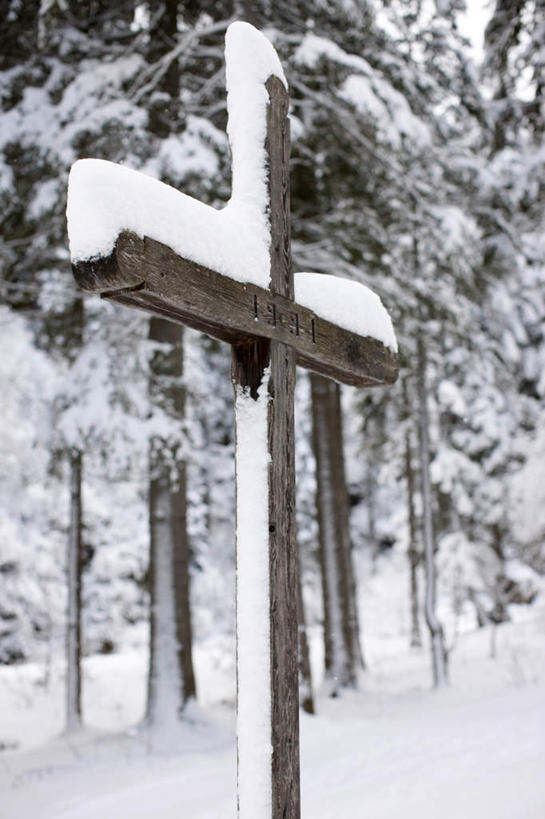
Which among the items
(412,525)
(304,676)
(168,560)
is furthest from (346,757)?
(412,525)

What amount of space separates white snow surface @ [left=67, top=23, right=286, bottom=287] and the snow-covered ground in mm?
3711

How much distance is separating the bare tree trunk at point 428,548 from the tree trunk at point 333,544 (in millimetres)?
1186

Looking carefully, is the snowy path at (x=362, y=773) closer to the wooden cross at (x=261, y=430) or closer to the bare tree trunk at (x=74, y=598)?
the bare tree trunk at (x=74, y=598)

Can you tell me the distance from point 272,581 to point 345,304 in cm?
133

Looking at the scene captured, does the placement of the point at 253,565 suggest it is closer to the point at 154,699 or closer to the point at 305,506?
the point at 154,699

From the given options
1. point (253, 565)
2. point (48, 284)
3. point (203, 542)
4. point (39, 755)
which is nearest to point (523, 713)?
point (39, 755)

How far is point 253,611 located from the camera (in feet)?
8.48

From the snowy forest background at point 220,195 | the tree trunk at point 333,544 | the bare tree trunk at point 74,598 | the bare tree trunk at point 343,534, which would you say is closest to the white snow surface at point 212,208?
the snowy forest background at point 220,195

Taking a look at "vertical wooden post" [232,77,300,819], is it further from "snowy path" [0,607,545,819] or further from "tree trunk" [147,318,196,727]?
"tree trunk" [147,318,196,727]

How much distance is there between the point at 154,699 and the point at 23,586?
7463 millimetres

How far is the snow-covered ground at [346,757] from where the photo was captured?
5047mm

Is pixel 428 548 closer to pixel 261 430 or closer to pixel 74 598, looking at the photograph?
pixel 74 598

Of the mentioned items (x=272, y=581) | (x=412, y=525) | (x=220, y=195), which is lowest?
(x=272, y=581)

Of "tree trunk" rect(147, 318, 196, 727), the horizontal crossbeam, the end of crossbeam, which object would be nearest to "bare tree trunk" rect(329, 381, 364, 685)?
"tree trunk" rect(147, 318, 196, 727)
